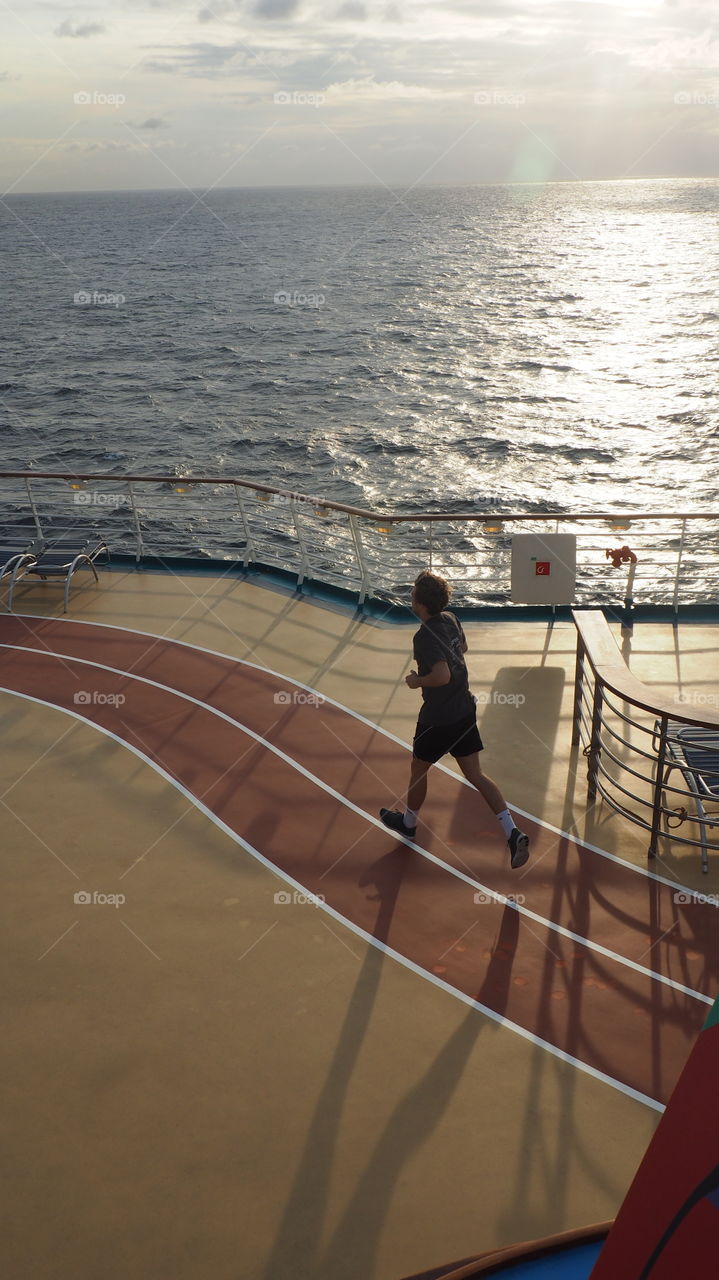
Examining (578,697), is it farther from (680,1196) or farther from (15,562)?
(15,562)

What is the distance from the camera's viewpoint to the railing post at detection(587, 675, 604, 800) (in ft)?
22.3

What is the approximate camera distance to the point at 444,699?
20.4 feet

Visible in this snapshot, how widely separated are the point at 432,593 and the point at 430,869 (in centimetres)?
191

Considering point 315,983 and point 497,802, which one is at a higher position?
point 497,802

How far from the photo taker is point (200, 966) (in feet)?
18.6

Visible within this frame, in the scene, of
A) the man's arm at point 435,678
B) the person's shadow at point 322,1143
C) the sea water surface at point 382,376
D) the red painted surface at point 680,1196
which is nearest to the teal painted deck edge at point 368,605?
the man's arm at point 435,678

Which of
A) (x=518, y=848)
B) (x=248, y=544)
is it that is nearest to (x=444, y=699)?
(x=518, y=848)

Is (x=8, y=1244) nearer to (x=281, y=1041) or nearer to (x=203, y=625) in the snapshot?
(x=281, y=1041)

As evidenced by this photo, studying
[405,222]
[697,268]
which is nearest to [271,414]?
[697,268]

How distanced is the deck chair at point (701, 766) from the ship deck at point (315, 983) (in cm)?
36

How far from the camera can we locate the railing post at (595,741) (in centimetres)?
680

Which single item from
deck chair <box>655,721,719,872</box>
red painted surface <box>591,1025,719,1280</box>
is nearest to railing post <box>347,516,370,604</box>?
deck chair <box>655,721,719,872</box>

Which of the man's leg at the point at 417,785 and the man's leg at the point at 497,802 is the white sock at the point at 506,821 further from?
the man's leg at the point at 417,785

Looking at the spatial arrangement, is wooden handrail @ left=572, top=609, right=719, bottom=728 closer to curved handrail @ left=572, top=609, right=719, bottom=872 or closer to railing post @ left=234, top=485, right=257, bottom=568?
curved handrail @ left=572, top=609, right=719, bottom=872
